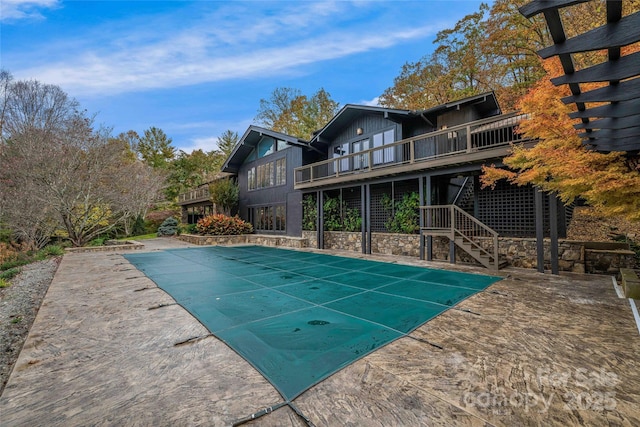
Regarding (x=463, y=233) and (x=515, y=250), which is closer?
(x=515, y=250)

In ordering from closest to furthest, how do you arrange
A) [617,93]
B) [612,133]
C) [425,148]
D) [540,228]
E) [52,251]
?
[617,93]
[612,133]
[540,228]
[425,148]
[52,251]

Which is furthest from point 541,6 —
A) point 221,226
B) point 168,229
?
point 168,229

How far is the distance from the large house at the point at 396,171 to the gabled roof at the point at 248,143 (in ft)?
0.24

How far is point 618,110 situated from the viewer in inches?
117

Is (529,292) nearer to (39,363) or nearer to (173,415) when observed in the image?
(173,415)

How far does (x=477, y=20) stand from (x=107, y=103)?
947 inches

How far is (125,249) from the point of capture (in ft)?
46.7

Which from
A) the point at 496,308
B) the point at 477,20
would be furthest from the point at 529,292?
the point at 477,20

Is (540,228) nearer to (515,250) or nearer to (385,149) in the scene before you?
(515,250)

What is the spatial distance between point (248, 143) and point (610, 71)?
18.5 meters

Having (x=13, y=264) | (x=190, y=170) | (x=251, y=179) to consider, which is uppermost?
(x=190, y=170)

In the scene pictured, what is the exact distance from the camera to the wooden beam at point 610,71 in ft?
7.03

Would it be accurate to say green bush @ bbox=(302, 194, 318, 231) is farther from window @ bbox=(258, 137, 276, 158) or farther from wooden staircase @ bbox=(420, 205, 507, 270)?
wooden staircase @ bbox=(420, 205, 507, 270)

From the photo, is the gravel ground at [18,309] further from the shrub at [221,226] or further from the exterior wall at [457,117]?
the exterior wall at [457,117]
